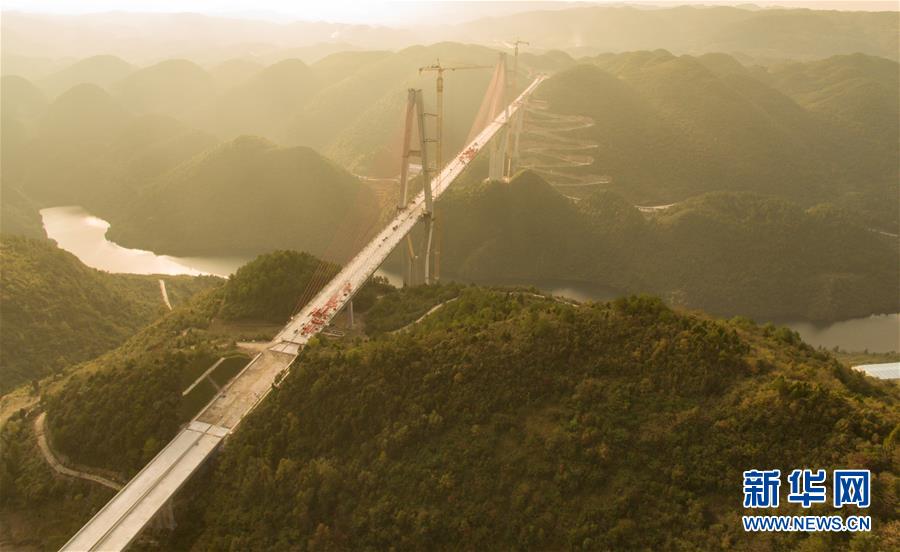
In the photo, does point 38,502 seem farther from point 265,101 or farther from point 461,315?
point 265,101

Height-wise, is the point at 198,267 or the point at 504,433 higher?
the point at 504,433

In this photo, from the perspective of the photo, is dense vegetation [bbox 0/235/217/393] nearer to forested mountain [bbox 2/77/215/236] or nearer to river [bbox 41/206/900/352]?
river [bbox 41/206/900/352]

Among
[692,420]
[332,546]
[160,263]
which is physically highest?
[692,420]

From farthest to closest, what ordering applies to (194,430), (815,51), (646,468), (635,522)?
(815,51) < (194,430) < (646,468) < (635,522)

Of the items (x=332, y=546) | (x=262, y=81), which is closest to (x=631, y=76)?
(x=262, y=81)

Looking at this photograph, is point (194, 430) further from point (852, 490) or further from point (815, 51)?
point (815, 51)

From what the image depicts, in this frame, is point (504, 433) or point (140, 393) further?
point (140, 393)

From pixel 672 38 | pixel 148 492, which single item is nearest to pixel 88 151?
pixel 148 492
